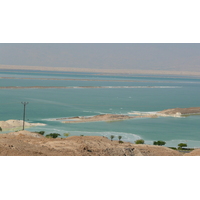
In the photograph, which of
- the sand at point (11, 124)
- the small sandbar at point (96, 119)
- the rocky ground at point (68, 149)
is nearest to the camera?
the rocky ground at point (68, 149)

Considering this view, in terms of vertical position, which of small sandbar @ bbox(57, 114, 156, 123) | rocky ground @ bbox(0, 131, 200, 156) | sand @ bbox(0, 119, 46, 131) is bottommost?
rocky ground @ bbox(0, 131, 200, 156)

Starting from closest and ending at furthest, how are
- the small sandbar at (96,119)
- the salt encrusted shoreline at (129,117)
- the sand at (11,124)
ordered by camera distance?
the sand at (11,124)
the small sandbar at (96,119)
the salt encrusted shoreline at (129,117)

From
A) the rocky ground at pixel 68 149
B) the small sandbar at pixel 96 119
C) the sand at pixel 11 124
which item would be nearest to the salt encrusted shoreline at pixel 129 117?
the small sandbar at pixel 96 119

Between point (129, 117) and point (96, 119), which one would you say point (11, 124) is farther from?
point (129, 117)

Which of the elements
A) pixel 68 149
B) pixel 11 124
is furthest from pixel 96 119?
pixel 68 149

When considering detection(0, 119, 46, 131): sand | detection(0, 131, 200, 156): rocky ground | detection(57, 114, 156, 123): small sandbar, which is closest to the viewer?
detection(0, 131, 200, 156): rocky ground

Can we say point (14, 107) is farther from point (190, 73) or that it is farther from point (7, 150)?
point (190, 73)

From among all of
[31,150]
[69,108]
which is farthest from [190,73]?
[31,150]

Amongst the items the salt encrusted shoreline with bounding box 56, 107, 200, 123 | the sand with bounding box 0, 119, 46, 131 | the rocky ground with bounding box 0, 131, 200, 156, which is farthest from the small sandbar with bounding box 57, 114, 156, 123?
the rocky ground with bounding box 0, 131, 200, 156

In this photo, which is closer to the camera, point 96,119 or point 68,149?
point 68,149

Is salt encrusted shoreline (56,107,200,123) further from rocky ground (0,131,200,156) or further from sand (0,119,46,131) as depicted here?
rocky ground (0,131,200,156)

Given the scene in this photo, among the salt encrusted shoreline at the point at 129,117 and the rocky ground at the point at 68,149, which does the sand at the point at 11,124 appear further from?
the rocky ground at the point at 68,149
